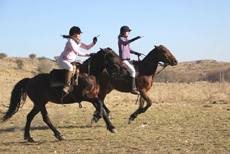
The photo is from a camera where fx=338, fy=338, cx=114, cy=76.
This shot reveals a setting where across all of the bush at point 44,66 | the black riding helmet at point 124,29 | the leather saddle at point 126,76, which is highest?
the bush at point 44,66

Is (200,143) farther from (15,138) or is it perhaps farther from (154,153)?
(15,138)

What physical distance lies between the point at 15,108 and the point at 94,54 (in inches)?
119

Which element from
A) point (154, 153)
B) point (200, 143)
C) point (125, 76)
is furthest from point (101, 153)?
point (125, 76)

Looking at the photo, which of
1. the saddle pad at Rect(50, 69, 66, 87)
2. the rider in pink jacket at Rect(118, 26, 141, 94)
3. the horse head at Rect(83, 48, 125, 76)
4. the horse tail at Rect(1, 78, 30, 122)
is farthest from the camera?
the rider in pink jacket at Rect(118, 26, 141, 94)

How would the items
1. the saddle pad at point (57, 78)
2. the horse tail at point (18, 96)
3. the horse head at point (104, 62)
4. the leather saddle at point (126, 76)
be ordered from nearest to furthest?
the horse head at point (104, 62) < the saddle pad at point (57, 78) < the horse tail at point (18, 96) < the leather saddle at point (126, 76)

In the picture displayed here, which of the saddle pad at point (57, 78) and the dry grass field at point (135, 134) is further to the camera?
the saddle pad at point (57, 78)

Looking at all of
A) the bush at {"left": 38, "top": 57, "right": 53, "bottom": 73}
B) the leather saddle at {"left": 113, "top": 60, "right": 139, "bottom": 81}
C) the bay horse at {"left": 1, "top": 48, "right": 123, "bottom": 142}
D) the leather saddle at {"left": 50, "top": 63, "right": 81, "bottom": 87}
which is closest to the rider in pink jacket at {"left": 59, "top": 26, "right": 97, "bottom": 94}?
the leather saddle at {"left": 50, "top": 63, "right": 81, "bottom": 87}

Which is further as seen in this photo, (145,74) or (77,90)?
(145,74)

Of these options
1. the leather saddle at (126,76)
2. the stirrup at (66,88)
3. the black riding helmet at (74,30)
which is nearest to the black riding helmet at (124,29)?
the leather saddle at (126,76)

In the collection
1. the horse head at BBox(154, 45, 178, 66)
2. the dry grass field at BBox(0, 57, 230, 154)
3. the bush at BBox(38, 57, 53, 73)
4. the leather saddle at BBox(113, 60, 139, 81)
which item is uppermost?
the bush at BBox(38, 57, 53, 73)

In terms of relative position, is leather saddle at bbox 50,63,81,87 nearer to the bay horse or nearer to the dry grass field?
the bay horse

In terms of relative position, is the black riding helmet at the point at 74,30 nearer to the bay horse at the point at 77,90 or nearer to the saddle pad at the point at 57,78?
the bay horse at the point at 77,90

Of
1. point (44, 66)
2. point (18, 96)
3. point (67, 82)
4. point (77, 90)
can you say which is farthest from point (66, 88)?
point (44, 66)

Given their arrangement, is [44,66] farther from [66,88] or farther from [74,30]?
[66,88]
